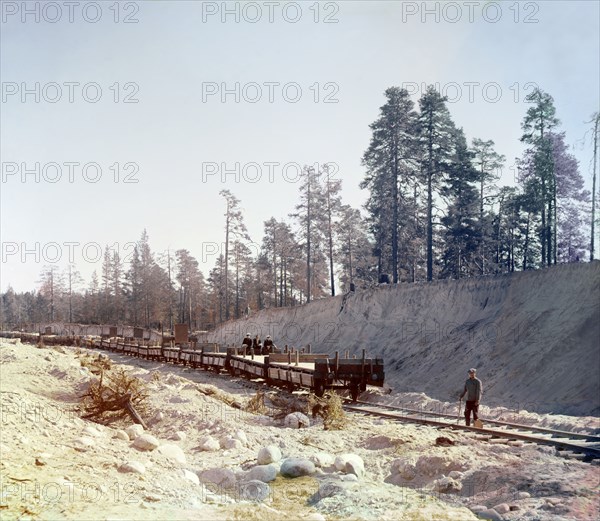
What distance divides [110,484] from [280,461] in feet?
10.3

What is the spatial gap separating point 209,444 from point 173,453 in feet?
3.79

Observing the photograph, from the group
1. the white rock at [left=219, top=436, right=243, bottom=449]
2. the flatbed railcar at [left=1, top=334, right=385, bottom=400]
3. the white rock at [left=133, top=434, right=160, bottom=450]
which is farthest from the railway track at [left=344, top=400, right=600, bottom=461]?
the white rock at [left=133, top=434, right=160, bottom=450]

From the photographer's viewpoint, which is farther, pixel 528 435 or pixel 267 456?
pixel 528 435

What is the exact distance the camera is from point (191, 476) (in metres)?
8.70

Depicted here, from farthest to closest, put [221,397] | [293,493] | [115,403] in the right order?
[221,397] → [115,403] → [293,493]

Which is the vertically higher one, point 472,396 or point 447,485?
point 472,396

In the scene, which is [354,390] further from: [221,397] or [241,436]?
[241,436]

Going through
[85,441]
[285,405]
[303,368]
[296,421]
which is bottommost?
[285,405]

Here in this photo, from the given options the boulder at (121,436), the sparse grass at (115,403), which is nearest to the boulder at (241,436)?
the boulder at (121,436)

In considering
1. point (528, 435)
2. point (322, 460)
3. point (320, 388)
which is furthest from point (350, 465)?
point (320, 388)

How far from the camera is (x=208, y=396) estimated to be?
16.7 metres

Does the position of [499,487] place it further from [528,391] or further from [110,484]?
[528,391]

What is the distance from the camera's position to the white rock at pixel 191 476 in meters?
8.56

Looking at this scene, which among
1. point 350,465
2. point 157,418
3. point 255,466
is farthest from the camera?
point 157,418
